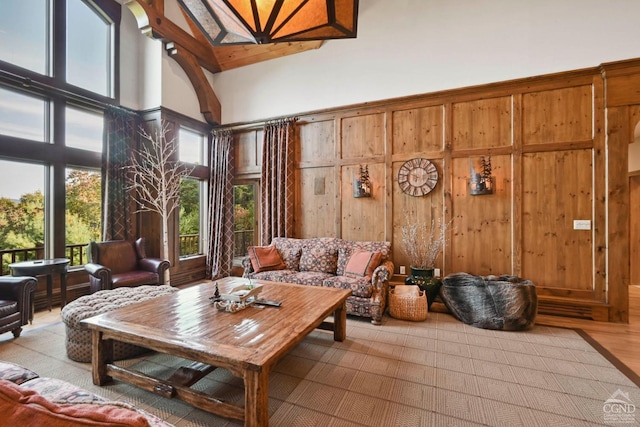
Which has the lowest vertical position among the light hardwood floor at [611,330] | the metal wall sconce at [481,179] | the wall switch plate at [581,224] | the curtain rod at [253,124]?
the light hardwood floor at [611,330]

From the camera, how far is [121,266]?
4.28 m

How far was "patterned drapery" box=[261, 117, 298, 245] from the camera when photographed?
17.1 ft

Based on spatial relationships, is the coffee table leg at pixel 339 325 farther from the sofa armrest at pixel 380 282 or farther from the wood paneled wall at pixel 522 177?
the wood paneled wall at pixel 522 177

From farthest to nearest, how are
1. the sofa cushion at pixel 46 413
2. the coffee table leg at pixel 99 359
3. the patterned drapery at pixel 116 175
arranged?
the patterned drapery at pixel 116 175
the coffee table leg at pixel 99 359
the sofa cushion at pixel 46 413

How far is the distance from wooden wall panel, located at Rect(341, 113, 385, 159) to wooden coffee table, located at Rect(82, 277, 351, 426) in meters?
2.90

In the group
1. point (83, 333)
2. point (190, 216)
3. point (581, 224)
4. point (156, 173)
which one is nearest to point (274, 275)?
point (83, 333)

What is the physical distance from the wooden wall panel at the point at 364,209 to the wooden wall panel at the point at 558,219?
201 centimetres

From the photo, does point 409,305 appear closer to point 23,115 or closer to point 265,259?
point 265,259

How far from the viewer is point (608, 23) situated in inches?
142

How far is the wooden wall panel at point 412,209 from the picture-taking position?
14.3 ft

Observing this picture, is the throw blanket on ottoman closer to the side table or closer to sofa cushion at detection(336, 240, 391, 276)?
sofa cushion at detection(336, 240, 391, 276)

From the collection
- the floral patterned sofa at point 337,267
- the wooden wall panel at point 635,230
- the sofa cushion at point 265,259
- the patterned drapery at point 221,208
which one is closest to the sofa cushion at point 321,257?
the floral patterned sofa at point 337,267

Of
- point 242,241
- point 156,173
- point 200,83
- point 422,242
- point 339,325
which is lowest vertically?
point 339,325

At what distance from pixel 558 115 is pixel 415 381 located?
4.01m
